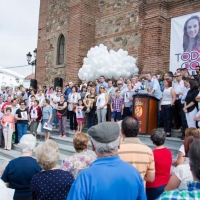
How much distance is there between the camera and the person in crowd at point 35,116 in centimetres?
928

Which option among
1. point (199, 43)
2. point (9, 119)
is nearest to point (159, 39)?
point (199, 43)

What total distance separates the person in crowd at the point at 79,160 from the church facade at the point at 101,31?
8102mm

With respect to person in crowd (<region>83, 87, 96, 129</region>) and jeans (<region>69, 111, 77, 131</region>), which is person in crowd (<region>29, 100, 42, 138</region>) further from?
person in crowd (<region>83, 87, 96, 129</region>)

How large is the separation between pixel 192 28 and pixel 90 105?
4791 mm

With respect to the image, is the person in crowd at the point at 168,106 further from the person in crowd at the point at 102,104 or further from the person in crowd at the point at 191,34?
the person in crowd at the point at 191,34

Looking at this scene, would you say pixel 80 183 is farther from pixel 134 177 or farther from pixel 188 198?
pixel 188 198

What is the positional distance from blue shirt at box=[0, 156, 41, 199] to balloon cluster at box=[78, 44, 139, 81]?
7.88 meters

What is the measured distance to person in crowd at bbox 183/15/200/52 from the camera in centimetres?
944

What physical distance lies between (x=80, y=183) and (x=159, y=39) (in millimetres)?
9835

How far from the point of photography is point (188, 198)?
1319 millimetres

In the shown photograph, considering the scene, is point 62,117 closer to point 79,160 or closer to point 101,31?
point 79,160

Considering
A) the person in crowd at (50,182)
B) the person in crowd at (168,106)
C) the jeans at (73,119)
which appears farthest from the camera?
the jeans at (73,119)

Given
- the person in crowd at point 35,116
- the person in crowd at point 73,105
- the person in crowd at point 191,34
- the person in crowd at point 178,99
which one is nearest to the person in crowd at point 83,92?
the person in crowd at point 73,105

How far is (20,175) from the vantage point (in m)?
2.89
